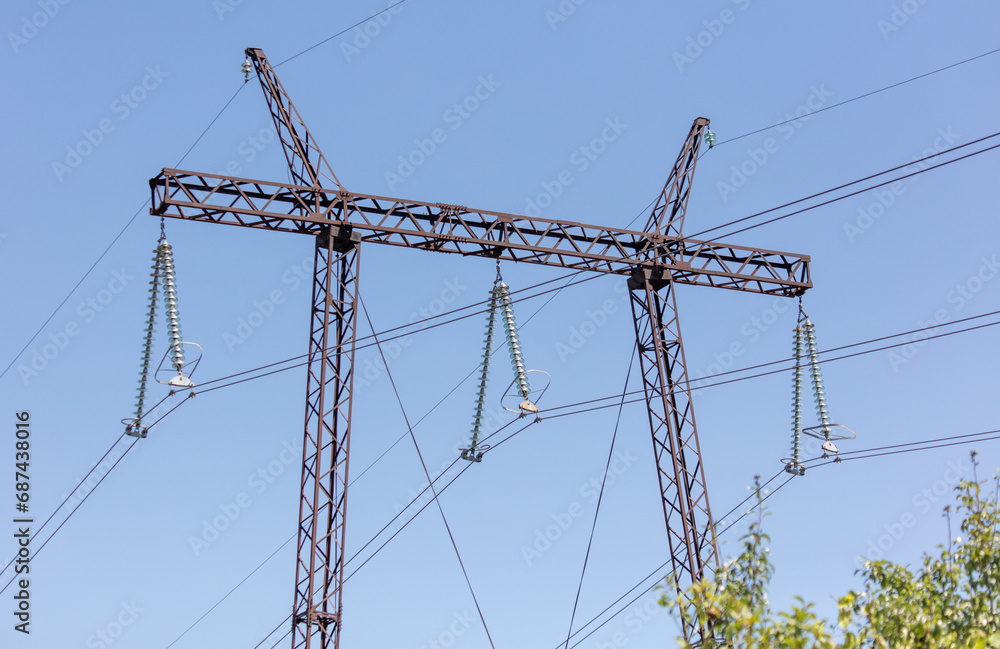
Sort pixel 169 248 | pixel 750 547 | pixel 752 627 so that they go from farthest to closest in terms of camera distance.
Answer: pixel 169 248 → pixel 750 547 → pixel 752 627

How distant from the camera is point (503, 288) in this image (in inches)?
808

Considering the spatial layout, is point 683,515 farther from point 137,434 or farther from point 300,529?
point 137,434

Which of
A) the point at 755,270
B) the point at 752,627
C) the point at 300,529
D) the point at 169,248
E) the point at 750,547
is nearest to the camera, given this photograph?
the point at 752,627

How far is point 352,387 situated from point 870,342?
980 centimetres

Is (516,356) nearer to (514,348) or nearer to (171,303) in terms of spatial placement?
(514,348)

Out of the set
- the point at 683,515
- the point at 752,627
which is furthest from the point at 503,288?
the point at 752,627

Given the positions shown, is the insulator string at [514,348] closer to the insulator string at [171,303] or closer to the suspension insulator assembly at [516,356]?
the suspension insulator assembly at [516,356]

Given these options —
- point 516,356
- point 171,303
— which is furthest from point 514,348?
point 171,303

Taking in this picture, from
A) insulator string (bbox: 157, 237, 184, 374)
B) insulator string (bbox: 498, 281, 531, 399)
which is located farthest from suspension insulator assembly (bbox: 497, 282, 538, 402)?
insulator string (bbox: 157, 237, 184, 374)

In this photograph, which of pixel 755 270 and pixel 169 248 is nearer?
pixel 169 248

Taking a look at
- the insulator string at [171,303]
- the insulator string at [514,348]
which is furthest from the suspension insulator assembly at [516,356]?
the insulator string at [171,303]

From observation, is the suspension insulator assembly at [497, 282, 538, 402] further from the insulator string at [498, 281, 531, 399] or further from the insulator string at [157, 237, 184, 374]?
the insulator string at [157, 237, 184, 374]

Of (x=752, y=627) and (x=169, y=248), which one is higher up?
(x=169, y=248)

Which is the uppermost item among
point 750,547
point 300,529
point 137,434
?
point 137,434
